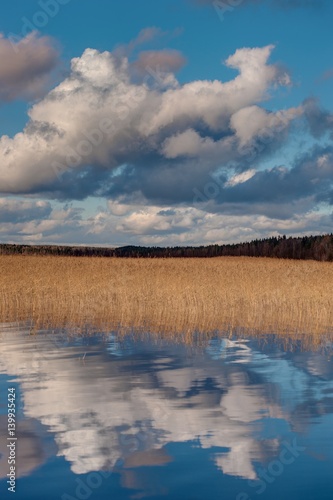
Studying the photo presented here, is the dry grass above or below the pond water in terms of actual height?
above

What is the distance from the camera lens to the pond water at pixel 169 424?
6.25 m

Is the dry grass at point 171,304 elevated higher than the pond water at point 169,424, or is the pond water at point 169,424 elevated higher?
the dry grass at point 171,304

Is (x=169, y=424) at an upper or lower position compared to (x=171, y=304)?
lower

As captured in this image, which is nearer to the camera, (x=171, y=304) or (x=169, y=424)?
(x=169, y=424)

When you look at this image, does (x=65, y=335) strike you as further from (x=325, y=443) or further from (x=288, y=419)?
(x=325, y=443)

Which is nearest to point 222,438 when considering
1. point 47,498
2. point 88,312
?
point 47,498

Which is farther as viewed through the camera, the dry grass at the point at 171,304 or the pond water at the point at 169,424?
the dry grass at the point at 171,304

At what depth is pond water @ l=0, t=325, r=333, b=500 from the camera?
20.5 ft

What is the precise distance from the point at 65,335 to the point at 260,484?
34.7 ft

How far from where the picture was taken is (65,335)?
1627 cm

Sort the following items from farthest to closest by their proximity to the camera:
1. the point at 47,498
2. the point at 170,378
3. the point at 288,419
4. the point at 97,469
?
the point at 170,378 → the point at 288,419 → the point at 97,469 → the point at 47,498

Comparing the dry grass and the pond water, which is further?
the dry grass

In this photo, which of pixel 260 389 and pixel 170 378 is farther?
pixel 170 378

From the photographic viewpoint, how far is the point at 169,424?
8211mm
